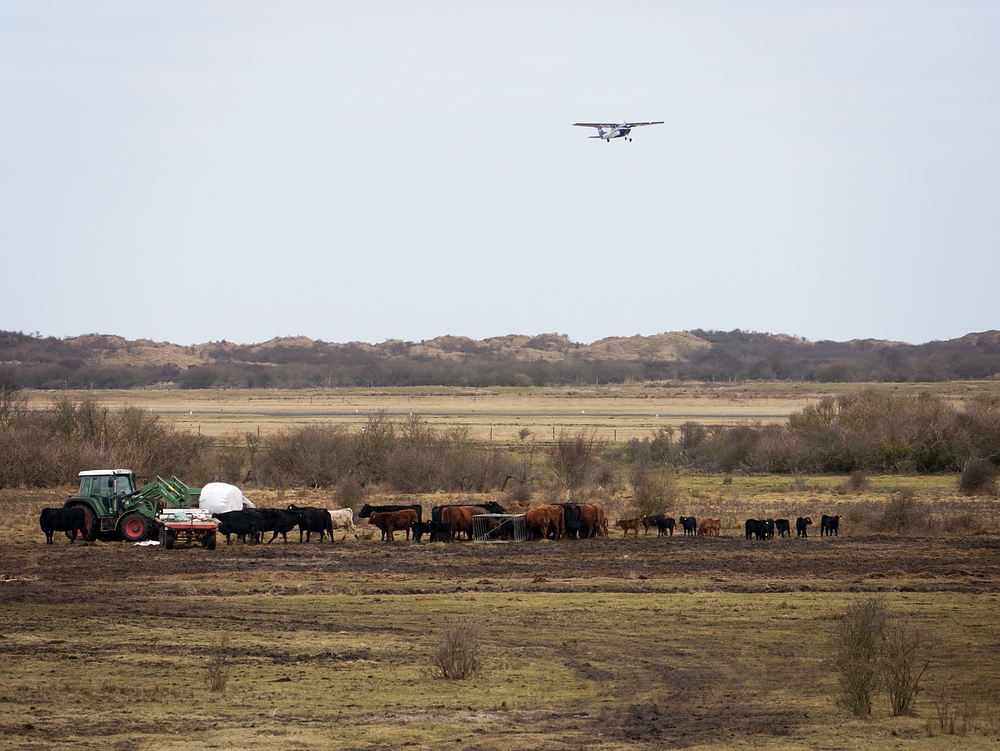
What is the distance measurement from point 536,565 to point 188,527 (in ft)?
30.5

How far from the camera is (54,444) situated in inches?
2083

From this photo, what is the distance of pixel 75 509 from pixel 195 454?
23.9 meters

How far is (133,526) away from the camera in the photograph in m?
33.4

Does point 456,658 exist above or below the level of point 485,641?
above

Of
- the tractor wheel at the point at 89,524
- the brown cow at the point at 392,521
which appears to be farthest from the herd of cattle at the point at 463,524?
the tractor wheel at the point at 89,524

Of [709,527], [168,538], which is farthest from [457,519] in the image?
[168,538]

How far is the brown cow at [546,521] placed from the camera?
116 ft

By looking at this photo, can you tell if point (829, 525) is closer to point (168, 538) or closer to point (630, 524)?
point (630, 524)

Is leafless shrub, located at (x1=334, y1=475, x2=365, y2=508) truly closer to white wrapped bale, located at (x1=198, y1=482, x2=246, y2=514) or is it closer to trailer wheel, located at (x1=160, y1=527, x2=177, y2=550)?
white wrapped bale, located at (x1=198, y1=482, x2=246, y2=514)

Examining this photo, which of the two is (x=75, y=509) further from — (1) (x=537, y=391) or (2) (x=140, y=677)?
(1) (x=537, y=391)

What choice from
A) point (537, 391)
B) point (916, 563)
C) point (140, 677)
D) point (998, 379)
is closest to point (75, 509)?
point (140, 677)

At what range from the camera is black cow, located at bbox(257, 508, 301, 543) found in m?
34.4

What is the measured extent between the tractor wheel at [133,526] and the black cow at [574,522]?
11932mm

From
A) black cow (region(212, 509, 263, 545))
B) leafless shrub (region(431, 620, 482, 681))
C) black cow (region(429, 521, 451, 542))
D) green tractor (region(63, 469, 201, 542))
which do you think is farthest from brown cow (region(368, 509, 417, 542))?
leafless shrub (region(431, 620, 482, 681))
